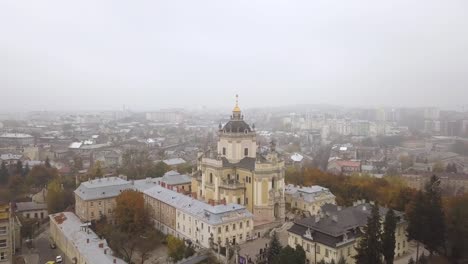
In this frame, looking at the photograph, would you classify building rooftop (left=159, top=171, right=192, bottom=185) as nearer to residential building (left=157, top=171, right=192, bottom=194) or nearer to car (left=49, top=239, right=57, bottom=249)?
residential building (left=157, top=171, right=192, bottom=194)

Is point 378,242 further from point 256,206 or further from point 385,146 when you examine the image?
point 385,146

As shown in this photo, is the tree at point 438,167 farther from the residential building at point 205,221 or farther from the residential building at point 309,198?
the residential building at point 205,221

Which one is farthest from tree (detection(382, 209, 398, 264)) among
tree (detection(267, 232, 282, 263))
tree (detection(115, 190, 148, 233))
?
tree (detection(115, 190, 148, 233))

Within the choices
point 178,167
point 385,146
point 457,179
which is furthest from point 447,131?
point 178,167

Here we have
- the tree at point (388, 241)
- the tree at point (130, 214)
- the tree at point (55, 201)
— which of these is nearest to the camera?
the tree at point (388, 241)

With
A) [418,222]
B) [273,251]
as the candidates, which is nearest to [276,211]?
[273,251]

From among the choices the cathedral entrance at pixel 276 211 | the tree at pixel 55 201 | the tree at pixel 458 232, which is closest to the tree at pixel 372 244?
the tree at pixel 458 232
